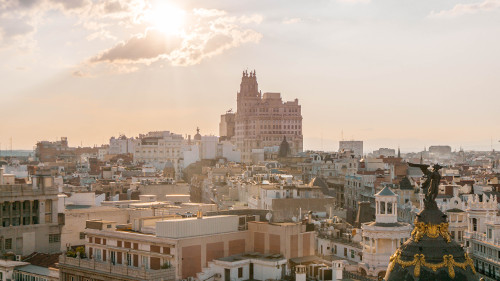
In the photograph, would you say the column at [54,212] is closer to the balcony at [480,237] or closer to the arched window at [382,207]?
the arched window at [382,207]

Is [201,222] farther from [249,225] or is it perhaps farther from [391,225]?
[391,225]

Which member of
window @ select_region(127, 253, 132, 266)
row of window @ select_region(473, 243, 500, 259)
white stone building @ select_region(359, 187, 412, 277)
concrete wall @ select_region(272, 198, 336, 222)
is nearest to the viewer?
window @ select_region(127, 253, 132, 266)

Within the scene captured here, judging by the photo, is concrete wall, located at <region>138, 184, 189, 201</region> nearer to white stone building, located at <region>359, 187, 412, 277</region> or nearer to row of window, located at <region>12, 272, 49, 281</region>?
row of window, located at <region>12, 272, 49, 281</region>

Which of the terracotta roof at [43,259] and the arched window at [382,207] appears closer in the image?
the arched window at [382,207]

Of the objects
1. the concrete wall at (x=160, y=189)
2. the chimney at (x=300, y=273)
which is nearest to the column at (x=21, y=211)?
the concrete wall at (x=160, y=189)

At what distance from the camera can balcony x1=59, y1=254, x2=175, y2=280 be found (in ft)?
173

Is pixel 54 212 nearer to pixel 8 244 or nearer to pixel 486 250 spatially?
pixel 8 244

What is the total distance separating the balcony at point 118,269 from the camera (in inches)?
2071

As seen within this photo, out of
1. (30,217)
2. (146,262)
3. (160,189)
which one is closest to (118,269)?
(146,262)

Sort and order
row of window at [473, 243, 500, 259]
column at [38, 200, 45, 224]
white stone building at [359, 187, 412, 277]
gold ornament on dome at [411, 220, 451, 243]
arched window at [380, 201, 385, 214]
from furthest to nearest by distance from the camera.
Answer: column at [38, 200, 45, 224] → arched window at [380, 201, 385, 214] → white stone building at [359, 187, 412, 277] → row of window at [473, 243, 500, 259] → gold ornament on dome at [411, 220, 451, 243]

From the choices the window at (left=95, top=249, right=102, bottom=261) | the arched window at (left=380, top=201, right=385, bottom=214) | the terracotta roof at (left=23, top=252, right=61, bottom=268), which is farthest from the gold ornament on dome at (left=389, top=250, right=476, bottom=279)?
the terracotta roof at (left=23, top=252, right=61, bottom=268)

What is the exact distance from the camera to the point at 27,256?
2847 inches

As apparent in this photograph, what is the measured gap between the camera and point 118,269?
56.2 m

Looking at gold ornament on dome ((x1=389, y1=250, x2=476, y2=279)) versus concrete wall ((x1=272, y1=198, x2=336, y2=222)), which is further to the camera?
concrete wall ((x1=272, y1=198, x2=336, y2=222))
